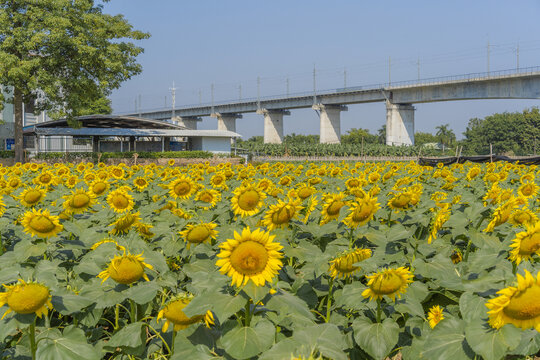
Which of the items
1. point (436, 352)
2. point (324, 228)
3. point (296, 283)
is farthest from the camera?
point (324, 228)

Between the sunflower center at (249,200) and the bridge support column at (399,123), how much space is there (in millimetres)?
65793

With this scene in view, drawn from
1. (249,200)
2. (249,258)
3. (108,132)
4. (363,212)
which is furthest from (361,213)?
(108,132)

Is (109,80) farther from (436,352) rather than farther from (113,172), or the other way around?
(436,352)

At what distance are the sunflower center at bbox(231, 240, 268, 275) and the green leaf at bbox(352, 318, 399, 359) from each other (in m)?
0.75

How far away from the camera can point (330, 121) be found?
246 feet

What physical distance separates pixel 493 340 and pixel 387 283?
0.60 metres

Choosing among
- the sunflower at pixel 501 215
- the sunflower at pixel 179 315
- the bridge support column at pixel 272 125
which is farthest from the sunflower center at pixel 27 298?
the bridge support column at pixel 272 125

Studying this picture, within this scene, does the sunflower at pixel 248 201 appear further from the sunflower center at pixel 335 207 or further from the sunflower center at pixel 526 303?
the sunflower center at pixel 526 303

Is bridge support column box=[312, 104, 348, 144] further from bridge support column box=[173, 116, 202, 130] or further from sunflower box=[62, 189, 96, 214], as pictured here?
sunflower box=[62, 189, 96, 214]

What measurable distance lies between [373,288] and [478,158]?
18.3m

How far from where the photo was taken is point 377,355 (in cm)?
229

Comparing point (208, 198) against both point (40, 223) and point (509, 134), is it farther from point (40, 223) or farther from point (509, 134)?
point (509, 134)

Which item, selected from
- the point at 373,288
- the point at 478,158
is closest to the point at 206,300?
the point at 373,288

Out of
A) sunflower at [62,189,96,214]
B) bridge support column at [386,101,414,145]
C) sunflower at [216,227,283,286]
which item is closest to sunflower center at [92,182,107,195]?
sunflower at [62,189,96,214]
